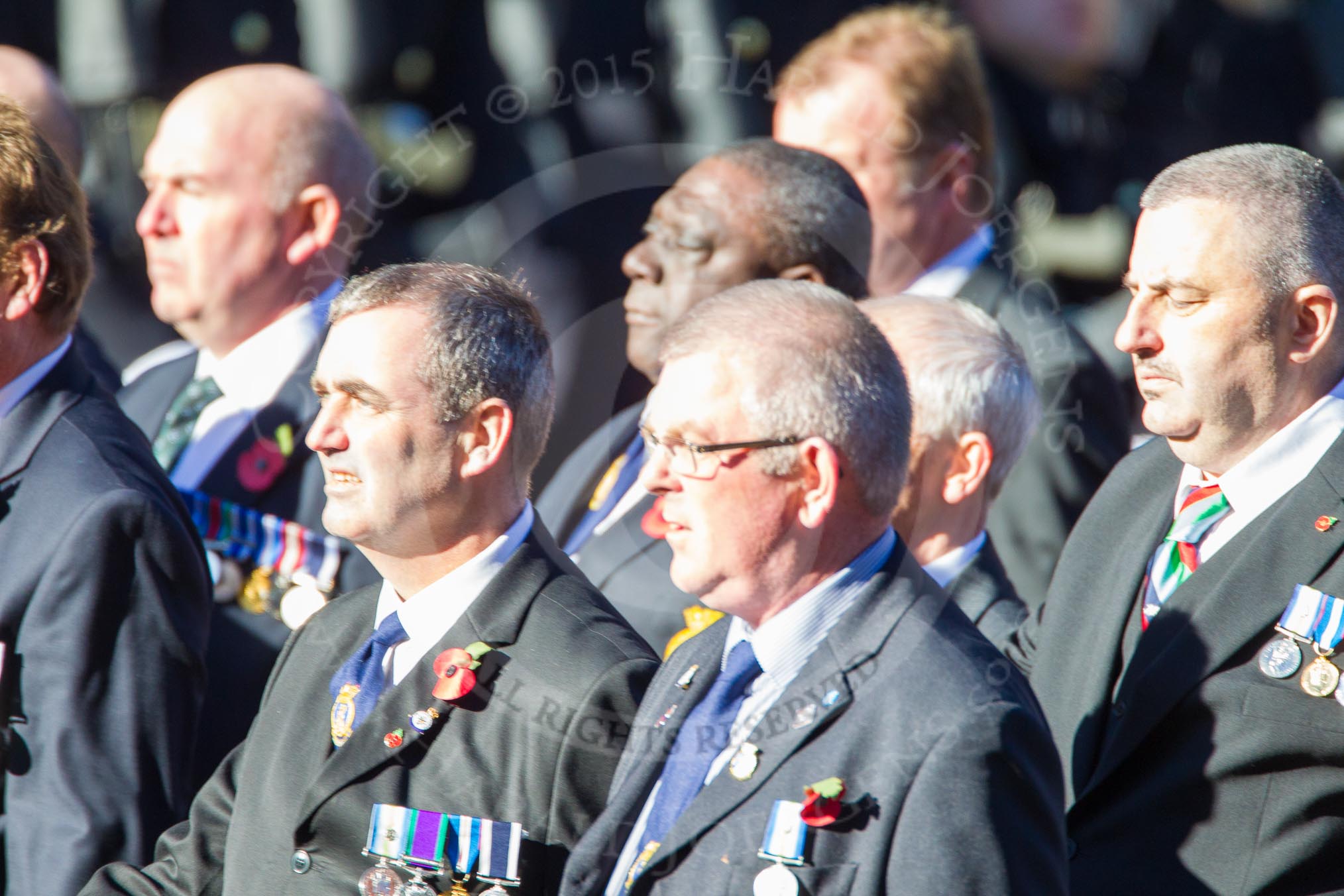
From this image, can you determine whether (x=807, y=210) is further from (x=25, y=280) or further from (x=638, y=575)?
(x=25, y=280)

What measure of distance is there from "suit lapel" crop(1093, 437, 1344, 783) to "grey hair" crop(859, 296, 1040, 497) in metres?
0.73

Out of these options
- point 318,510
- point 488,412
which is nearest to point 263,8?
point 318,510

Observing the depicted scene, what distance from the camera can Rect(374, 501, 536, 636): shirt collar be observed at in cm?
258

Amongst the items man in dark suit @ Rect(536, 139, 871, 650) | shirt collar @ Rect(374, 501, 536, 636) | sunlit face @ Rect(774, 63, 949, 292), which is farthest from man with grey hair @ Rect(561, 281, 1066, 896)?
sunlit face @ Rect(774, 63, 949, 292)

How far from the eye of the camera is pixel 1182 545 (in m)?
2.68

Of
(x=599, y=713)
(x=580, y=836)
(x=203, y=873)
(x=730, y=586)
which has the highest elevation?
(x=730, y=586)

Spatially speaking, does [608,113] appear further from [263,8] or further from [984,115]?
[263,8]

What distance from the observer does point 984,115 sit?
4.29 metres

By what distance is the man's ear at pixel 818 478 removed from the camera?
7.40 ft

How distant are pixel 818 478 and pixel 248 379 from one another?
1.98 meters

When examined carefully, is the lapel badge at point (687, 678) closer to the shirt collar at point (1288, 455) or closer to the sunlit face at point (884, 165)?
the shirt collar at point (1288, 455)

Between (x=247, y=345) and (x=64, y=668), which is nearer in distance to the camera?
(x=64, y=668)

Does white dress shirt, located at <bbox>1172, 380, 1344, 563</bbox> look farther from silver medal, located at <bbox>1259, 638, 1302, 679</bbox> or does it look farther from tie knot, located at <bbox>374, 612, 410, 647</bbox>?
tie knot, located at <bbox>374, 612, 410, 647</bbox>

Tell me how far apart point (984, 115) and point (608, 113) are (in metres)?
1.01
